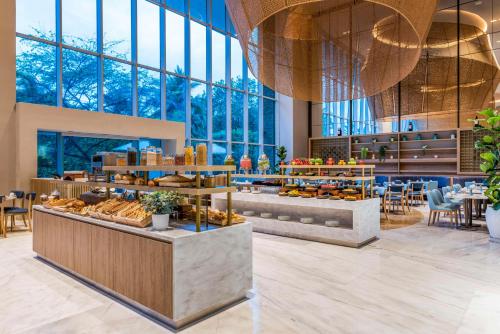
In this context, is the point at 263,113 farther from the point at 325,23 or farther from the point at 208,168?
the point at 208,168

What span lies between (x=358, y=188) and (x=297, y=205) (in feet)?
4.04

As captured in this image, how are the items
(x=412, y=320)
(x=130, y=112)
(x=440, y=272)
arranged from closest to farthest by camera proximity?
(x=412, y=320)
(x=440, y=272)
(x=130, y=112)

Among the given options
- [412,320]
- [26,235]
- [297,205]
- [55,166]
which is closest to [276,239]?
[297,205]

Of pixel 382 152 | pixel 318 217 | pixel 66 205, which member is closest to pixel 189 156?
pixel 66 205

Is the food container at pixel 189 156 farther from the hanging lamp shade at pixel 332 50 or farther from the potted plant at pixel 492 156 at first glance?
the potted plant at pixel 492 156

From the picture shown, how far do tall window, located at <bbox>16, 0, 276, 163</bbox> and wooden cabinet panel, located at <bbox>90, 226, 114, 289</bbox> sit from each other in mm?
7619

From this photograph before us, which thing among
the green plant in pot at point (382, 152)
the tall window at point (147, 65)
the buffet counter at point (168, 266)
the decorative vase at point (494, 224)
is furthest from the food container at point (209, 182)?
the green plant in pot at point (382, 152)

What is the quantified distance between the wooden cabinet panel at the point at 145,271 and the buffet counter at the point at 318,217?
3663 mm

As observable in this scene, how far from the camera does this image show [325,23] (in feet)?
17.8

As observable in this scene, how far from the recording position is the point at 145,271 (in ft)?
10.1

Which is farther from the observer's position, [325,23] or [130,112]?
[130,112]

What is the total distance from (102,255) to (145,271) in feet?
2.76

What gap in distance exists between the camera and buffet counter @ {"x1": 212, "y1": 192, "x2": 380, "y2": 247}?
574 cm

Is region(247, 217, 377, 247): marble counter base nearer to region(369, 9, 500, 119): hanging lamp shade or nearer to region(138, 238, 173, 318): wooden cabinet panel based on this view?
region(138, 238, 173, 318): wooden cabinet panel
